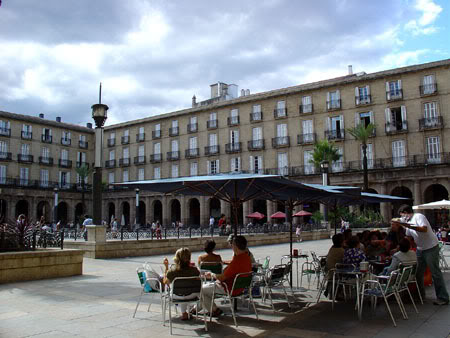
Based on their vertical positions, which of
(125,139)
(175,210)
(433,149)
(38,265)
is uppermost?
(125,139)

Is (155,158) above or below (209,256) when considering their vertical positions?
above

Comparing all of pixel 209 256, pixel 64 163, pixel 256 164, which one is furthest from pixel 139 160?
pixel 209 256

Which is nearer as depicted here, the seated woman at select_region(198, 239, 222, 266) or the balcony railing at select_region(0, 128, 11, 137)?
A: the seated woman at select_region(198, 239, 222, 266)

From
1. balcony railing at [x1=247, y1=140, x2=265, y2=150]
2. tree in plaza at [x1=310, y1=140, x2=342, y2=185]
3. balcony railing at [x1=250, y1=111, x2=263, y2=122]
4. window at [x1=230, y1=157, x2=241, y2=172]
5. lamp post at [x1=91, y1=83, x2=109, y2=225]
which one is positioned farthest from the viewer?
window at [x1=230, y1=157, x2=241, y2=172]

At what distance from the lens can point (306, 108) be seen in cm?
4278

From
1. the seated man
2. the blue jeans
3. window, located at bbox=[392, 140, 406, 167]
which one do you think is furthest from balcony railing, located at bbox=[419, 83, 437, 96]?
the seated man

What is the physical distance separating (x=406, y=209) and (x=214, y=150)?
4053 cm

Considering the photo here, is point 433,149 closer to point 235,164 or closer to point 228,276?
point 235,164

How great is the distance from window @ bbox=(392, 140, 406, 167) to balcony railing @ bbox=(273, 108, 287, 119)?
1105 centimetres

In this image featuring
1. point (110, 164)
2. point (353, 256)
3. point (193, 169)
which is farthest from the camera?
point (110, 164)

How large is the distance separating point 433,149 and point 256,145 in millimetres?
16884

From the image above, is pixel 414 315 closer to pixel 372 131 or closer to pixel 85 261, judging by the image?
pixel 85 261

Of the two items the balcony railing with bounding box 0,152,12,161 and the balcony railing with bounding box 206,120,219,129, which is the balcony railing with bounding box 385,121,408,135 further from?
the balcony railing with bounding box 0,152,12,161

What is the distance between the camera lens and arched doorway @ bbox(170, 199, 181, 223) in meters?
51.5
